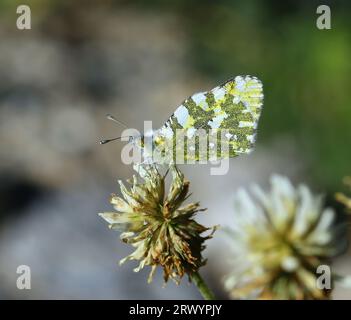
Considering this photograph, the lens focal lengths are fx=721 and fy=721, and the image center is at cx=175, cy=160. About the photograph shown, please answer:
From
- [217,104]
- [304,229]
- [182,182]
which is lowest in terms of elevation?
[304,229]

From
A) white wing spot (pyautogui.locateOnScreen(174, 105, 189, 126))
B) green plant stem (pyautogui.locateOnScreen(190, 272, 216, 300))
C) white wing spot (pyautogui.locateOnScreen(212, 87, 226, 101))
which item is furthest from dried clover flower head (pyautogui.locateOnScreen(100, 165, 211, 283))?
white wing spot (pyautogui.locateOnScreen(212, 87, 226, 101))

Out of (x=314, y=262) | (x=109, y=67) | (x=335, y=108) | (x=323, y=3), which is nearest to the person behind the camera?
(x=314, y=262)

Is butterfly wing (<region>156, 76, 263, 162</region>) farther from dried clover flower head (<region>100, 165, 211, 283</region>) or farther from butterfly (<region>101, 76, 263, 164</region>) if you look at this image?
dried clover flower head (<region>100, 165, 211, 283</region>)

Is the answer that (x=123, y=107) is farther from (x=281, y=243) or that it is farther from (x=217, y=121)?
(x=281, y=243)

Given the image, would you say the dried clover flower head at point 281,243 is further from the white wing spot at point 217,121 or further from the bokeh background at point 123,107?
the bokeh background at point 123,107

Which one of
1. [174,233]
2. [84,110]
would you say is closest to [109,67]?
[84,110]

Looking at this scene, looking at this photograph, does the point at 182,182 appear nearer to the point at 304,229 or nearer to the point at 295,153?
the point at 304,229

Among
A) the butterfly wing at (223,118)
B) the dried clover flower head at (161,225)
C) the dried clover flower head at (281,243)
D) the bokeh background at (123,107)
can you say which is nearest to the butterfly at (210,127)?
the butterfly wing at (223,118)
